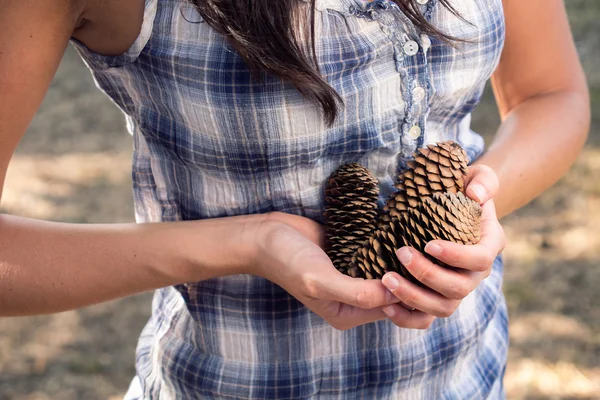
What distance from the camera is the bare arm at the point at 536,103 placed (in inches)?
54.4

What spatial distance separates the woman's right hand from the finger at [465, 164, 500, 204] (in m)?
0.20

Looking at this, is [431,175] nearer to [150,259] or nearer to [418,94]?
[418,94]

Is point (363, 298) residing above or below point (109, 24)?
below

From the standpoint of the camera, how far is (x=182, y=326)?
1290mm

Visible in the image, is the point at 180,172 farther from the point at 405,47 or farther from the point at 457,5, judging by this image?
the point at 457,5

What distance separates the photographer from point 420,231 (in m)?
1.06

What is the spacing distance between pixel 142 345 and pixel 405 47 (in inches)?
29.7

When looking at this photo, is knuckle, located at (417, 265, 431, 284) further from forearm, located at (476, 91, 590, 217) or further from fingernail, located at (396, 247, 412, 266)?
forearm, located at (476, 91, 590, 217)

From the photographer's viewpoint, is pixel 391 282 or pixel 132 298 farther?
pixel 132 298

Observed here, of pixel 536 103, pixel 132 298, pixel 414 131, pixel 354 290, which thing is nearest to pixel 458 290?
pixel 354 290

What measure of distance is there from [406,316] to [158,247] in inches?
15.9

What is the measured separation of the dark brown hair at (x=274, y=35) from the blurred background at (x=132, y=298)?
226 centimetres

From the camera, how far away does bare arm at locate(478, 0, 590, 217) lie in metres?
1.38

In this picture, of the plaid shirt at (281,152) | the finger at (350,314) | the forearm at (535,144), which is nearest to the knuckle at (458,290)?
the finger at (350,314)
